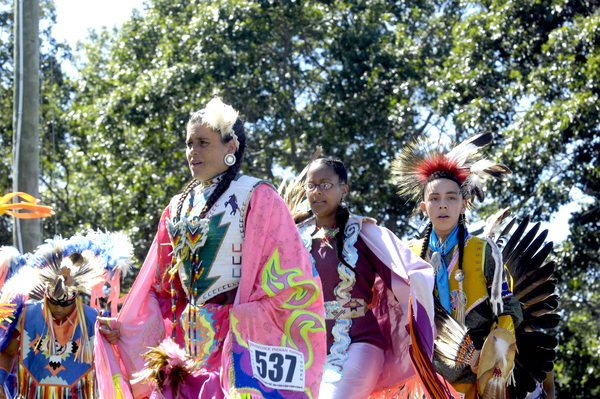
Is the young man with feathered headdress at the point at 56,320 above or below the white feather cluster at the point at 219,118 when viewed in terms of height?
below

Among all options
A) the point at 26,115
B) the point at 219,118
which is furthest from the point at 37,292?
the point at 219,118

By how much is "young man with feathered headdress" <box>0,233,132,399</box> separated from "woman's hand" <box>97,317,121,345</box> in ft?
5.44

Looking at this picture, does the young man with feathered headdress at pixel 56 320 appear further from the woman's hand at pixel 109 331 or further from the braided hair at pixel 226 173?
the braided hair at pixel 226 173

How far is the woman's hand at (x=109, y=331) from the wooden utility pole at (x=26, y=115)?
3685 mm

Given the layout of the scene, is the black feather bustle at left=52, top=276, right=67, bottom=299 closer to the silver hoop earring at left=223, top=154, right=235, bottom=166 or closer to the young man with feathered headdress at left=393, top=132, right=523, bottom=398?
the silver hoop earring at left=223, top=154, right=235, bottom=166

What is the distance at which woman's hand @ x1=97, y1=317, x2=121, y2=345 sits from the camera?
3.28 m

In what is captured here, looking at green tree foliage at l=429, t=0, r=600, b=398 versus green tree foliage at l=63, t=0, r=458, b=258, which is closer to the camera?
green tree foliage at l=429, t=0, r=600, b=398

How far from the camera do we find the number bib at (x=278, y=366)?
2.87 m

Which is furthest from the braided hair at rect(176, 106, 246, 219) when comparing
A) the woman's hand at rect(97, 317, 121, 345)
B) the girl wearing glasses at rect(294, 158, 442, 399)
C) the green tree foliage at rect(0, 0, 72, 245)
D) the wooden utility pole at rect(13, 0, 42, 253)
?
the green tree foliage at rect(0, 0, 72, 245)

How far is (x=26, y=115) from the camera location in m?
6.82

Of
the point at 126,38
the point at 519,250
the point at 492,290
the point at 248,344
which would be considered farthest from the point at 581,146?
the point at 126,38

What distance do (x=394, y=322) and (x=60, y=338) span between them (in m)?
2.42

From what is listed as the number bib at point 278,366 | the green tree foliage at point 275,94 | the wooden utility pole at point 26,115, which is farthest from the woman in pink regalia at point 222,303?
the green tree foliage at point 275,94

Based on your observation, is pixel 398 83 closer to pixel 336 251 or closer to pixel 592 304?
pixel 592 304
